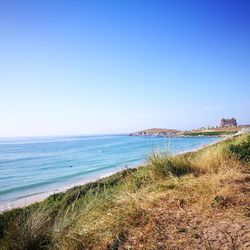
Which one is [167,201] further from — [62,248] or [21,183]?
[21,183]

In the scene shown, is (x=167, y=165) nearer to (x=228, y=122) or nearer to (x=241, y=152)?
(x=241, y=152)

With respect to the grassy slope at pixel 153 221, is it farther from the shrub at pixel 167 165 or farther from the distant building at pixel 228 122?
the distant building at pixel 228 122

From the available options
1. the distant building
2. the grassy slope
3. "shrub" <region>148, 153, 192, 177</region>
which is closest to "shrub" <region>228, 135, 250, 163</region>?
"shrub" <region>148, 153, 192, 177</region>

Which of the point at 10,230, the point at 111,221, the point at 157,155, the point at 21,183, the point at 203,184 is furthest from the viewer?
the point at 21,183

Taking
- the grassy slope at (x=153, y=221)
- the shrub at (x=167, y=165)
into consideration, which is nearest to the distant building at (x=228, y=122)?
the shrub at (x=167, y=165)

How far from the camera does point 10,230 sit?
422 centimetres

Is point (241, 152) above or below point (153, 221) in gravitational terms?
above

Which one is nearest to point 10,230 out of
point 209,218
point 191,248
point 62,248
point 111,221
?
point 62,248

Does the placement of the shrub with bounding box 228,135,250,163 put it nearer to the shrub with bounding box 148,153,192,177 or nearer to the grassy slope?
the shrub with bounding box 148,153,192,177

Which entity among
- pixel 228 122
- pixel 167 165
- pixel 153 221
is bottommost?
pixel 153 221

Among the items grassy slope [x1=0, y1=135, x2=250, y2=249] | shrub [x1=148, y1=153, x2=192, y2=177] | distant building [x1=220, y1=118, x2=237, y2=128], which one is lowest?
grassy slope [x1=0, y1=135, x2=250, y2=249]

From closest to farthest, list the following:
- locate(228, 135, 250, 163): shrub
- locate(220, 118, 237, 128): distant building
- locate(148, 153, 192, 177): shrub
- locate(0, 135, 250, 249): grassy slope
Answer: locate(0, 135, 250, 249): grassy slope → locate(148, 153, 192, 177): shrub → locate(228, 135, 250, 163): shrub → locate(220, 118, 237, 128): distant building

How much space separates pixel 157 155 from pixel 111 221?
3.81 metres

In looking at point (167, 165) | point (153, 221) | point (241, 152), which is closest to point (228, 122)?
point (241, 152)
